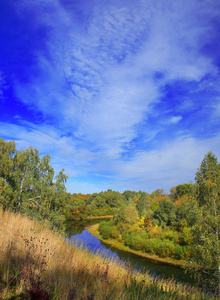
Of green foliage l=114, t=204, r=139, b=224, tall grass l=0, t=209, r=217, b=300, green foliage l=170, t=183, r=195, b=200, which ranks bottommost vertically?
green foliage l=114, t=204, r=139, b=224

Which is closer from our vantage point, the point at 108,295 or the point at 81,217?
the point at 108,295

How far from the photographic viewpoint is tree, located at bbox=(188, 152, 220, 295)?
1352cm

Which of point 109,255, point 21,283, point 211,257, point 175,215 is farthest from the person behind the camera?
point 175,215

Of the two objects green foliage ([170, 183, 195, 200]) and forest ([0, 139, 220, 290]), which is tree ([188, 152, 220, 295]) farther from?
green foliage ([170, 183, 195, 200])

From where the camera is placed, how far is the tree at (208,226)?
13516mm

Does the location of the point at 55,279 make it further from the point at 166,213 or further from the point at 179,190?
the point at 179,190

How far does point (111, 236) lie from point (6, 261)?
46.4 metres

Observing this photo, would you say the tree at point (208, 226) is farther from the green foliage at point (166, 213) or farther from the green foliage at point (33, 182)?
the green foliage at point (166, 213)

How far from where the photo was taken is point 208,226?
570 inches

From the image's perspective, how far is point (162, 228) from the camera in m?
43.9

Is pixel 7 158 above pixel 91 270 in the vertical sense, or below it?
above

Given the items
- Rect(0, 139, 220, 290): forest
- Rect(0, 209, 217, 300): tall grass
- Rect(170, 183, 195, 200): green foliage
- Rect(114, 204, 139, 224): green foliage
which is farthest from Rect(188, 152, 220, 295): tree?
Rect(170, 183, 195, 200): green foliage

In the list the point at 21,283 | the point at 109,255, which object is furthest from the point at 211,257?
the point at 21,283

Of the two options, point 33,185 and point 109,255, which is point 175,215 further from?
point 109,255
